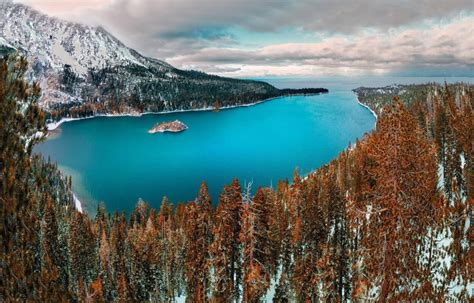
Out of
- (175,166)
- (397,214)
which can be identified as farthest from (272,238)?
(175,166)

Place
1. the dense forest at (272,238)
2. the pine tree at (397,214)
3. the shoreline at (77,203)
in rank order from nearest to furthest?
the dense forest at (272,238), the pine tree at (397,214), the shoreline at (77,203)

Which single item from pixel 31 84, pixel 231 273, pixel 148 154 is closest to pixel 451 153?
pixel 231 273

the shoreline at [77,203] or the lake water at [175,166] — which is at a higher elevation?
the lake water at [175,166]

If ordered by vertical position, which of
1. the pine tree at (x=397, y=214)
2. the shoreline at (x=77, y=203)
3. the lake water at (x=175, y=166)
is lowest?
the shoreline at (x=77, y=203)

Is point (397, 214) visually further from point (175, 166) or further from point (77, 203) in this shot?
point (175, 166)

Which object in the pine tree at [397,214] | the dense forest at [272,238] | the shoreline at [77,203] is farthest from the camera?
the shoreline at [77,203]

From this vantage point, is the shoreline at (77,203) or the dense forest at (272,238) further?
the shoreline at (77,203)

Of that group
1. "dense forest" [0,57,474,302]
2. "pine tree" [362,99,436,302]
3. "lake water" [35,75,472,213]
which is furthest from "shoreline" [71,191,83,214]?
"pine tree" [362,99,436,302]

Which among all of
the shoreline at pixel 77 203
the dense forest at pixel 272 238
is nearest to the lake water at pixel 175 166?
the shoreline at pixel 77 203

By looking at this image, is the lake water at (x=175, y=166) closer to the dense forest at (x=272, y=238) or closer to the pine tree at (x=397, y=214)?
the dense forest at (x=272, y=238)

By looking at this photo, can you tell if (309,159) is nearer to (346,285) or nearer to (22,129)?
(346,285)
